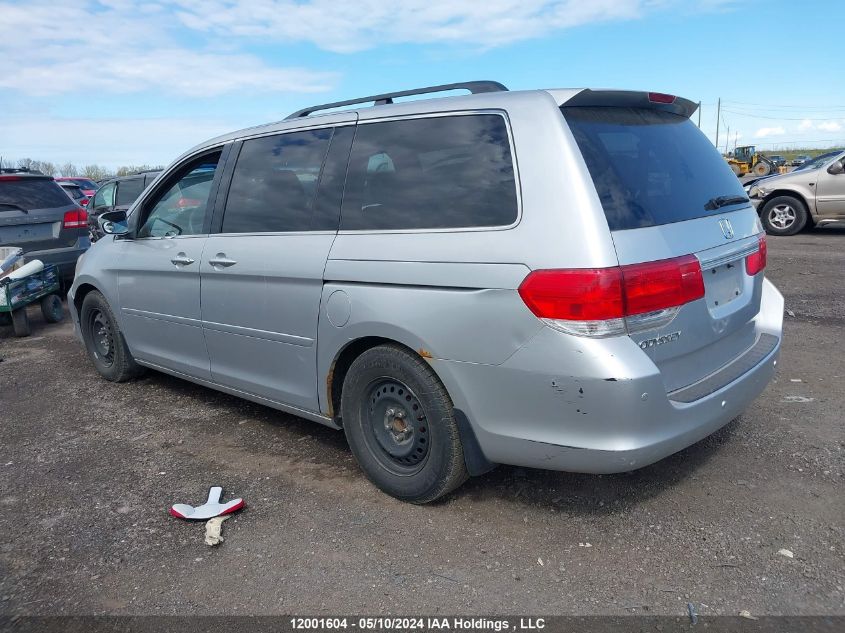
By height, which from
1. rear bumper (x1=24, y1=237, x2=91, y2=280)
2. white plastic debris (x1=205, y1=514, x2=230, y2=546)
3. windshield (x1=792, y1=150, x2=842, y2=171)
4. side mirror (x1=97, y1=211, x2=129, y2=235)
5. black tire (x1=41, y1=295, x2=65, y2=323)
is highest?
windshield (x1=792, y1=150, x2=842, y2=171)

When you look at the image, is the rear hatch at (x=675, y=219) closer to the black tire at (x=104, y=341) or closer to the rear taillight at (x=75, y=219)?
the black tire at (x=104, y=341)

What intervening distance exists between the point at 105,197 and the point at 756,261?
1330 cm

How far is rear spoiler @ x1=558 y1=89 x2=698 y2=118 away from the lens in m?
3.06

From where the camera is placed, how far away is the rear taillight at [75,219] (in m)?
8.72

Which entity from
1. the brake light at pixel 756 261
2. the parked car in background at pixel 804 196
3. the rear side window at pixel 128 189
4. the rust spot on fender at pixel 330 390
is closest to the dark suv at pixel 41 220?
the rear side window at pixel 128 189

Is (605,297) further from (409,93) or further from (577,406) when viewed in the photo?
(409,93)

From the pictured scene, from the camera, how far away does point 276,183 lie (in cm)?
406

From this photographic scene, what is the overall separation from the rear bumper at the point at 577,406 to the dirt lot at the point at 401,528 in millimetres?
449

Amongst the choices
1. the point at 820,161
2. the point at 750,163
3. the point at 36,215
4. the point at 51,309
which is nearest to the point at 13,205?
the point at 36,215

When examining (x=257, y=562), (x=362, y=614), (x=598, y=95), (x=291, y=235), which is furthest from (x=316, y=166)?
(x=362, y=614)

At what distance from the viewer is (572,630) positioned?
2.53 meters

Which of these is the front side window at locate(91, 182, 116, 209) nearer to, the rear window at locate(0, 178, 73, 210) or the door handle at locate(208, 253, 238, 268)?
the rear window at locate(0, 178, 73, 210)

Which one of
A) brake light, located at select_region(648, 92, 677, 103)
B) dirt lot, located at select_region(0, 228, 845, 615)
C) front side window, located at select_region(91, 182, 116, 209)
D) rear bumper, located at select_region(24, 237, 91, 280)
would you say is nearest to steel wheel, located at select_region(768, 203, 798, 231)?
dirt lot, located at select_region(0, 228, 845, 615)

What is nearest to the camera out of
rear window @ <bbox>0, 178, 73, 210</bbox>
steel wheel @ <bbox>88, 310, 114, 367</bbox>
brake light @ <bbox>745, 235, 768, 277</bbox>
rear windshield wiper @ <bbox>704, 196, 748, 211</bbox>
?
rear windshield wiper @ <bbox>704, 196, 748, 211</bbox>
